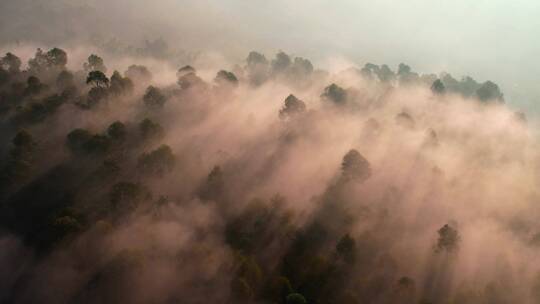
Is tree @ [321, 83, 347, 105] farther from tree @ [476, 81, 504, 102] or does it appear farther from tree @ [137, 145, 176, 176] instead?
tree @ [137, 145, 176, 176]

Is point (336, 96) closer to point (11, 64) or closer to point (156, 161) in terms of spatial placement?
point (156, 161)

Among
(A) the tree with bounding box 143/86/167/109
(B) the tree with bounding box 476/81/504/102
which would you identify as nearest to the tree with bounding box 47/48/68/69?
(A) the tree with bounding box 143/86/167/109

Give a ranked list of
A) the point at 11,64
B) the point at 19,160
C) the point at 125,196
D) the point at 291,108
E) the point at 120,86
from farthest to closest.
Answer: the point at 11,64
the point at 291,108
the point at 120,86
the point at 19,160
the point at 125,196

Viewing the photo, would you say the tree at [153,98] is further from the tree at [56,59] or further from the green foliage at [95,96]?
the tree at [56,59]

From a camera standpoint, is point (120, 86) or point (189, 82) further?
point (189, 82)

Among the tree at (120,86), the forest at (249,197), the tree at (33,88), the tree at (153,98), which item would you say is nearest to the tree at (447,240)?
the forest at (249,197)

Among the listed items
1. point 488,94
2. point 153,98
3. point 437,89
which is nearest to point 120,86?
point 153,98
